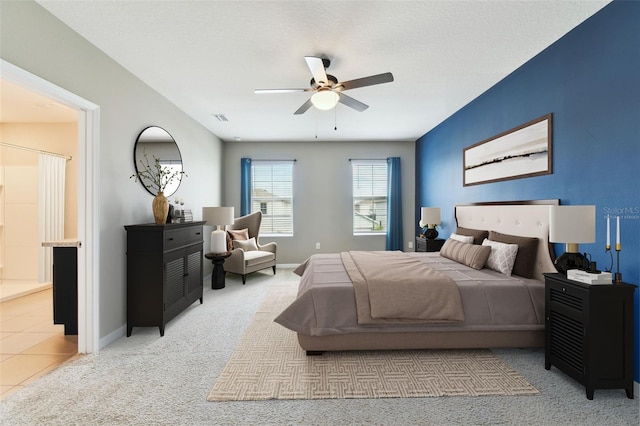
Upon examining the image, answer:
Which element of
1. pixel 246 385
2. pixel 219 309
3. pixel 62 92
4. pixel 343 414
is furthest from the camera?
pixel 219 309

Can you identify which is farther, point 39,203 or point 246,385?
point 39,203

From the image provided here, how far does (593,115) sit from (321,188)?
4.58 metres

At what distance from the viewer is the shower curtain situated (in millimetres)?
4488

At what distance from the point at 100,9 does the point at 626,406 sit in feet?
14.8

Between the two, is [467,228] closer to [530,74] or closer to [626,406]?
[530,74]

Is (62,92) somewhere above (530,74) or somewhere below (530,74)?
below

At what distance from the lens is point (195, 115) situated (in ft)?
15.0

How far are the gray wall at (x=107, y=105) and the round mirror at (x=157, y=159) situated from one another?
0.30ft

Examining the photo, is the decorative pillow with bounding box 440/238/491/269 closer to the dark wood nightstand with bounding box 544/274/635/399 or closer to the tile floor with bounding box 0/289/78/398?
the dark wood nightstand with bounding box 544/274/635/399

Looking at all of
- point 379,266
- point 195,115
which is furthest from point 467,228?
point 195,115

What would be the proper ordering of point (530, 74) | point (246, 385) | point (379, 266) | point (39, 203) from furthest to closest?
point (39, 203)
point (379, 266)
point (530, 74)
point (246, 385)

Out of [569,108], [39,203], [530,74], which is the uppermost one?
[530,74]

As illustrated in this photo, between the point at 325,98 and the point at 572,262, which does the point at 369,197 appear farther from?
the point at 572,262

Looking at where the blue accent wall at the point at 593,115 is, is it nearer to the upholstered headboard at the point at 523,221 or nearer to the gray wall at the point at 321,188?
the upholstered headboard at the point at 523,221
